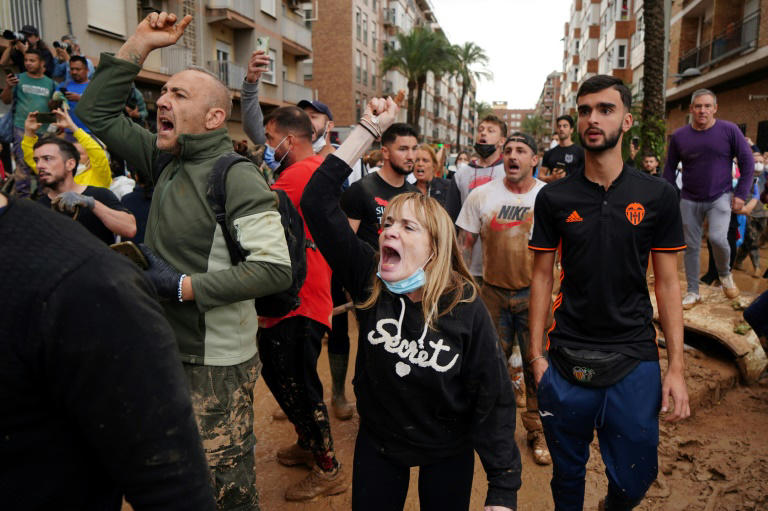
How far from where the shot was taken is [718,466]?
3.98 metres

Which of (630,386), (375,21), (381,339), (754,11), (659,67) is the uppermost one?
(375,21)

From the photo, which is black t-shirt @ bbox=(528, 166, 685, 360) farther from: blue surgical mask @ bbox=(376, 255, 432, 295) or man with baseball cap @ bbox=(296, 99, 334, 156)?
man with baseball cap @ bbox=(296, 99, 334, 156)

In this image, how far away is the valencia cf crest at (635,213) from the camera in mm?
2732

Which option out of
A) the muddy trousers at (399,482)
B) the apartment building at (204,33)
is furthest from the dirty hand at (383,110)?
the apartment building at (204,33)

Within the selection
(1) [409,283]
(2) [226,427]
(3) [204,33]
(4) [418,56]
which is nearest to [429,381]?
(1) [409,283]

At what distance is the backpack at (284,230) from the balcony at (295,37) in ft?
93.6

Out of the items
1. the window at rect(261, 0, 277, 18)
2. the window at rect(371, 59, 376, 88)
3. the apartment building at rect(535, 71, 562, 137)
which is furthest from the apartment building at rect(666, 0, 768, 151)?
the apartment building at rect(535, 71, 562, 137)

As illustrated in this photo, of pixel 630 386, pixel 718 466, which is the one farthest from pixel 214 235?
pixel 718 466

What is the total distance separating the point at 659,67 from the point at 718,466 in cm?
882

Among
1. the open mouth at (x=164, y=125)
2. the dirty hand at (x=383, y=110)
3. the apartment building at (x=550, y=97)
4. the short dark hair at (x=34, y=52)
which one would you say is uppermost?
the apartment building at (x=550, y=97)

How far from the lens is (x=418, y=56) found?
134 feet

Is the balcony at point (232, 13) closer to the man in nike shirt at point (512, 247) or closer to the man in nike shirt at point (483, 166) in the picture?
the man in nike shirt at point (483, 166)

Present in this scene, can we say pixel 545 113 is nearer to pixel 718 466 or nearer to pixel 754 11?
pixel 754 11

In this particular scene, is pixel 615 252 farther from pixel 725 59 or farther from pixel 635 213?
pixel 725 59
